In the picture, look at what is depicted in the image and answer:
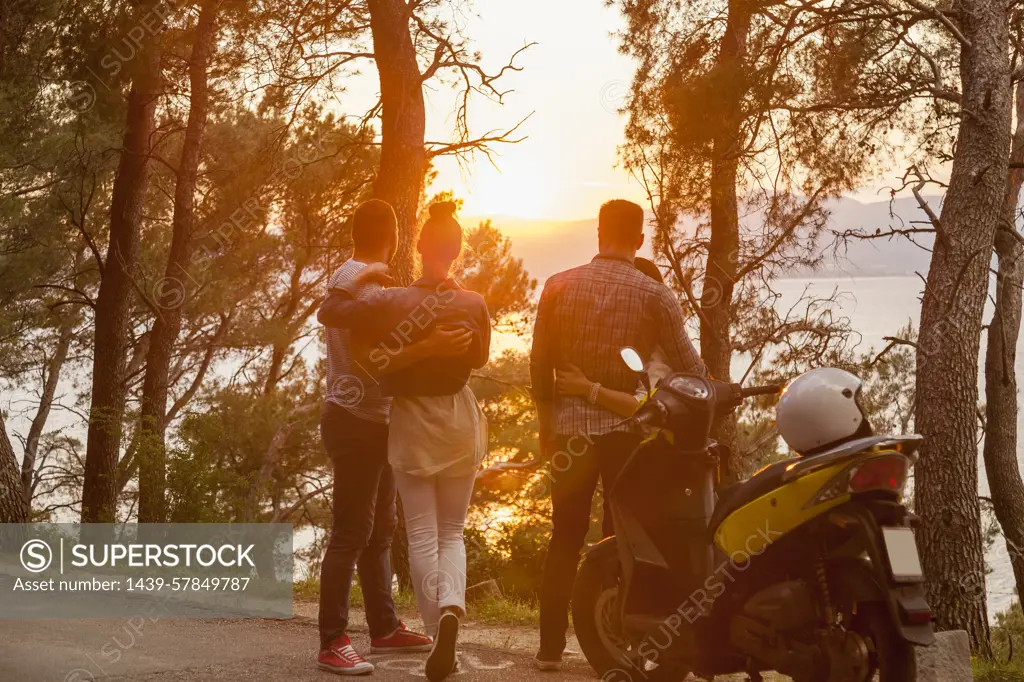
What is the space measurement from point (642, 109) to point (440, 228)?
8648 millimetres

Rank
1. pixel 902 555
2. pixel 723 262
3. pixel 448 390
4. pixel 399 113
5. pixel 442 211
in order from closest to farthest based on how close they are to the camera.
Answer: pixel 902 555 < pixel 448 390 < pixel 442 211 < pixel 399 113 < pixel 723 262

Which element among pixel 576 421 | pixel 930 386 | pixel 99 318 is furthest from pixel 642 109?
pixel 576 421

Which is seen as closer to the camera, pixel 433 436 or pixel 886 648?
pixel 886 648

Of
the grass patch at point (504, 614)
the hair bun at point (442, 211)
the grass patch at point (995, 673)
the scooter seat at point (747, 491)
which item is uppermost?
the hair bun at point (442, 211)

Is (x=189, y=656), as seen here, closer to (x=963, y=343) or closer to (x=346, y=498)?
(x=346, y=498)

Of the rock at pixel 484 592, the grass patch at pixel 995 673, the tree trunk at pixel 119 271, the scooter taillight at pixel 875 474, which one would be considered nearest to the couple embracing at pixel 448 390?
the scooter taillight at pixel 875 474

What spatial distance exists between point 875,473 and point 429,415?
6.57 feet

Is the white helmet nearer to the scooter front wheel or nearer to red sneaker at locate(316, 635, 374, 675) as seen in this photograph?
the scooter front wheel

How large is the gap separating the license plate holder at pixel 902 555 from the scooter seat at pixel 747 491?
0.43 meters

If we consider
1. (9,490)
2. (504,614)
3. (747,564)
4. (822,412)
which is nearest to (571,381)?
(747,564)

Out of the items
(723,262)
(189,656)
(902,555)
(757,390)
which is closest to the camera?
(902,555)

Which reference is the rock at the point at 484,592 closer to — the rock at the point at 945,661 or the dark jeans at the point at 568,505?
the dark jeans at the point at 568,505

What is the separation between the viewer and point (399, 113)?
28.6 feet

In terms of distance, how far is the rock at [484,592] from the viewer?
27.0 ft
